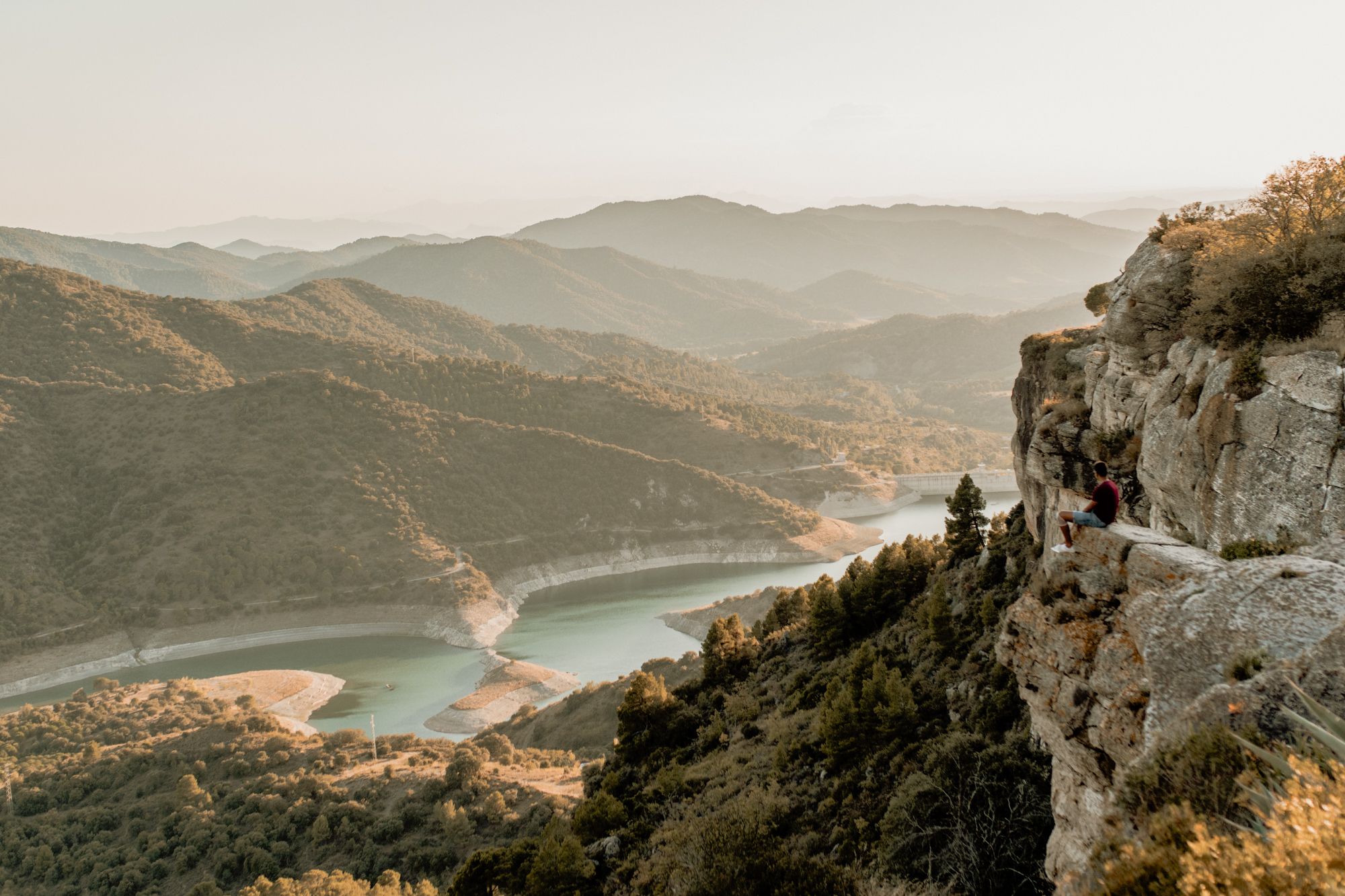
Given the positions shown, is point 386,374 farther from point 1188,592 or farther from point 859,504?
point 1188,592

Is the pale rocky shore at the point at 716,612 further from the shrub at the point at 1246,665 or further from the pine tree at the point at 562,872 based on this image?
the shrub at the point at 1246,665

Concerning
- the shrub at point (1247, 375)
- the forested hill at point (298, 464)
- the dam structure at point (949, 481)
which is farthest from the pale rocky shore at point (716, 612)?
the shrub at point (1247, 375)

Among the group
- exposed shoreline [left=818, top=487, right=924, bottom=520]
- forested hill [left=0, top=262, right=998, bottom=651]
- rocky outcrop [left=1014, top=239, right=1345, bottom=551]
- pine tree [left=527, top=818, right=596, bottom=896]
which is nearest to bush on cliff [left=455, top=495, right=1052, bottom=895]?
pine tree [left=527, top=818, right=596, bottom=896]

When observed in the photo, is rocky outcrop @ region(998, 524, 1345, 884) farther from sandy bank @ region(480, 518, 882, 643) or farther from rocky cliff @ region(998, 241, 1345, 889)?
sandy bank @ region(480, 518, 882, 643)

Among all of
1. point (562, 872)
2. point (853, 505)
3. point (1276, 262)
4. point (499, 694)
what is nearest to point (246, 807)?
point (562, 872)

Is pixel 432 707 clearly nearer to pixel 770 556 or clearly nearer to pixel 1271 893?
pixel 770 556
